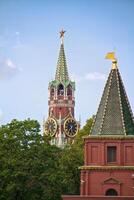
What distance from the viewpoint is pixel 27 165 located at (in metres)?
67.9

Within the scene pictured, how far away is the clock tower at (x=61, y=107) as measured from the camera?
164750 millimetres

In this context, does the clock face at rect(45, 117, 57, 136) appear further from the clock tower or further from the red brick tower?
the red brick tower

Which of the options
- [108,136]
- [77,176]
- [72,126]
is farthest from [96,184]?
[72,126]

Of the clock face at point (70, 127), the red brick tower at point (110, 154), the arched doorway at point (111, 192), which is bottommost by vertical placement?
the arched doorway at point (111, 192)

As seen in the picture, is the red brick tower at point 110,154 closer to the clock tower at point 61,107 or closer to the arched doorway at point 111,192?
the arched doorway at point 111,192

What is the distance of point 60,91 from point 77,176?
286 feet

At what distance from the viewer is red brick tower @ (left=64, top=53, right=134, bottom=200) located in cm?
5672

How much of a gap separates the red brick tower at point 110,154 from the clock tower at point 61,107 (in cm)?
10077

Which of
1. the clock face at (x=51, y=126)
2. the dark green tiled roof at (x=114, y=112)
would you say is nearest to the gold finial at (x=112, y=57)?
the dark green tiled roof at (x=114, y=112)

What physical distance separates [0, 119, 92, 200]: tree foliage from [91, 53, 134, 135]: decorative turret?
462 inches

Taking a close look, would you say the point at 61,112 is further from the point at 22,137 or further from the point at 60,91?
the point at 22,137

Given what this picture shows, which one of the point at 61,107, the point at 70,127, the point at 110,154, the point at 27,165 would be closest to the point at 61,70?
the point at 61,107

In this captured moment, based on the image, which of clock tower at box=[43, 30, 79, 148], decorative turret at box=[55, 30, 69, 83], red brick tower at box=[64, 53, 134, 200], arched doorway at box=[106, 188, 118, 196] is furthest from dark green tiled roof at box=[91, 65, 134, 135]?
decorative turret at box=[55, 30, 69, 83]

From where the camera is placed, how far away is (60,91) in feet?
573
